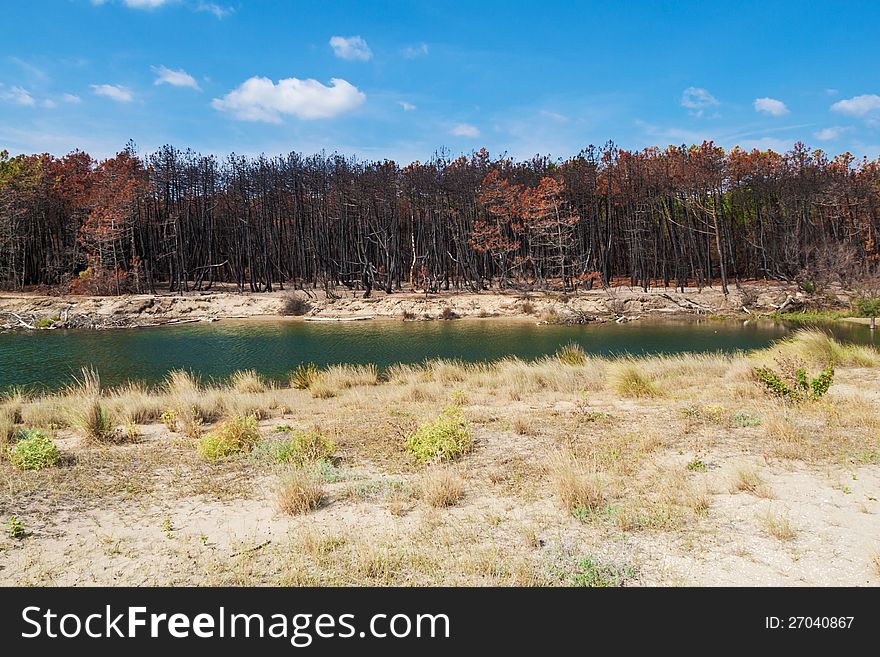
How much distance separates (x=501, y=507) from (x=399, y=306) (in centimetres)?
3508

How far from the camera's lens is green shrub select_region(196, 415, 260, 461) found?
866cm

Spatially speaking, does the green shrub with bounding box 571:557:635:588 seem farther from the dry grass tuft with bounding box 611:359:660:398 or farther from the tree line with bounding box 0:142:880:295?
the tree line with bounding box 0:142:880:295

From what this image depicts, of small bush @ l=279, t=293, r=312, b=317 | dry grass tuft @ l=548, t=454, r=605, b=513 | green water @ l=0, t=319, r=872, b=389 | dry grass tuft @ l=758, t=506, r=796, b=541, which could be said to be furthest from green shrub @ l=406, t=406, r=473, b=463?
small bush @ l=279, t=293, r=312, b=317

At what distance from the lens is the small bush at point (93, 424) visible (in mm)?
9836

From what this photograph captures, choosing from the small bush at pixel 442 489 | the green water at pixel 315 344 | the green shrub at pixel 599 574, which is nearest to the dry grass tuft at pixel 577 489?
the small bush at pixel 442 489

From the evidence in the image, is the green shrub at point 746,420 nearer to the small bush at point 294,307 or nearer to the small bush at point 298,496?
the small bush at point 298,496

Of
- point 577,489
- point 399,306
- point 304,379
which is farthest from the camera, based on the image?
point 399,306

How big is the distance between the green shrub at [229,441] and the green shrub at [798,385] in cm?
995

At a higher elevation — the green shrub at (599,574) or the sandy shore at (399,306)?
the sandy shore at (399,306)

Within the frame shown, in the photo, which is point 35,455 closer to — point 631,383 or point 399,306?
point 631,383

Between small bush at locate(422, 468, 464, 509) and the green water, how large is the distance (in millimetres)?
13525

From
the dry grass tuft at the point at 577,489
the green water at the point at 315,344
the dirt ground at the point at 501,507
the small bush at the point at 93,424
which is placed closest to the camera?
the dirt ground at the point at 501,507

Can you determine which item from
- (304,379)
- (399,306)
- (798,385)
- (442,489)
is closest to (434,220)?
(399,306)

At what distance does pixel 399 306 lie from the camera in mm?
41031
